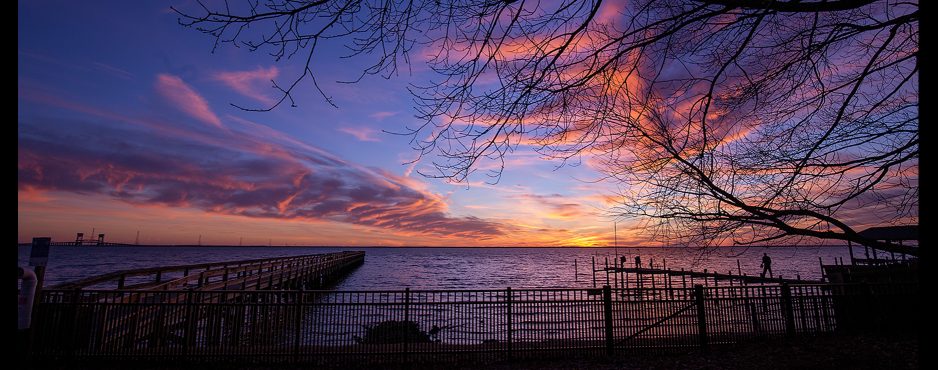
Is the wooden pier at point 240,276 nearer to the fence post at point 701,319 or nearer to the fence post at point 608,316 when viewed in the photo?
the fence post at point 608,316

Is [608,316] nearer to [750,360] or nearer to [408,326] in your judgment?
[750,360]

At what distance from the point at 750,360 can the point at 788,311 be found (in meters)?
3.00

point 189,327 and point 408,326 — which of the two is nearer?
point 189,327

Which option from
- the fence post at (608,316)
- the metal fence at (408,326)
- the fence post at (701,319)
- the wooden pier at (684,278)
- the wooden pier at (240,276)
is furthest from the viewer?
the wooden pier at (684,278)

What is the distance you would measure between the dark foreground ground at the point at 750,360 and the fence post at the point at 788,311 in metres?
0.77

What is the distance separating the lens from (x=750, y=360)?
8.97m

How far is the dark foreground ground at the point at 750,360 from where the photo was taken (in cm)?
854

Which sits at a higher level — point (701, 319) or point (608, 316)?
point (608, 316)

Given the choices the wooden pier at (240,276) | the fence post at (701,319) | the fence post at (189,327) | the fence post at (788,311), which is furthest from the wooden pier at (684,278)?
the fence post at (189,327)

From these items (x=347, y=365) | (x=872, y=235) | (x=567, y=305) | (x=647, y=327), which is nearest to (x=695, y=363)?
(x=647, y=327)

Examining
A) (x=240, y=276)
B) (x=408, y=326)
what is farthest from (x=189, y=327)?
(x=240, y=276)

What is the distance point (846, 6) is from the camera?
12.3 feet
